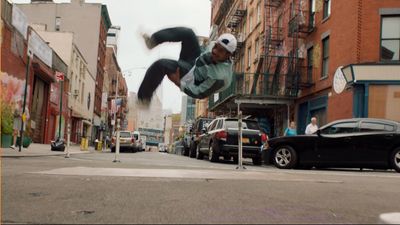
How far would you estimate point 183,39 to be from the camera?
532 cm

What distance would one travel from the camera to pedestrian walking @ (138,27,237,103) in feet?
17.3

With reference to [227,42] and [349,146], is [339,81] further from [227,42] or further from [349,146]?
[227,42]

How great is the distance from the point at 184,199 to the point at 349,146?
898cm

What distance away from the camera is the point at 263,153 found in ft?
54.2

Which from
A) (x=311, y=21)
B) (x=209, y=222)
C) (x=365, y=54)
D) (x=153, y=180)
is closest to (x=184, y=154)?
(x=311, y=21)

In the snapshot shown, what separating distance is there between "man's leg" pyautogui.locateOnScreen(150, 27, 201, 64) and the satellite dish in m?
17.3

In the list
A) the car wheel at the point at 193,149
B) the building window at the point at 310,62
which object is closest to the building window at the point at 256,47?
the car wheel at the point at 193,149

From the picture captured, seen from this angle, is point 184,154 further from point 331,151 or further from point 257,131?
point 331,151

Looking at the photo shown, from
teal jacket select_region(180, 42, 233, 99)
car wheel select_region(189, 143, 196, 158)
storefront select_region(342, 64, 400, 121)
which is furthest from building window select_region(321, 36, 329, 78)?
teal jacket select_region(180, 42, 233, 99)

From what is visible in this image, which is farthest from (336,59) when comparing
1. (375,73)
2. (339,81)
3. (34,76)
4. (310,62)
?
(34,76)

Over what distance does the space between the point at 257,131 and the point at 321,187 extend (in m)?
8.52

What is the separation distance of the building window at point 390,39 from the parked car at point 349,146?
22.4 feet

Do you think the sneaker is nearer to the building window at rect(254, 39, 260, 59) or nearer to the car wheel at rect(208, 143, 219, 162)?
the building window at rect(254, 39, 260, 59)

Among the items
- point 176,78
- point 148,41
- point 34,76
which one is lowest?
point 176,78
